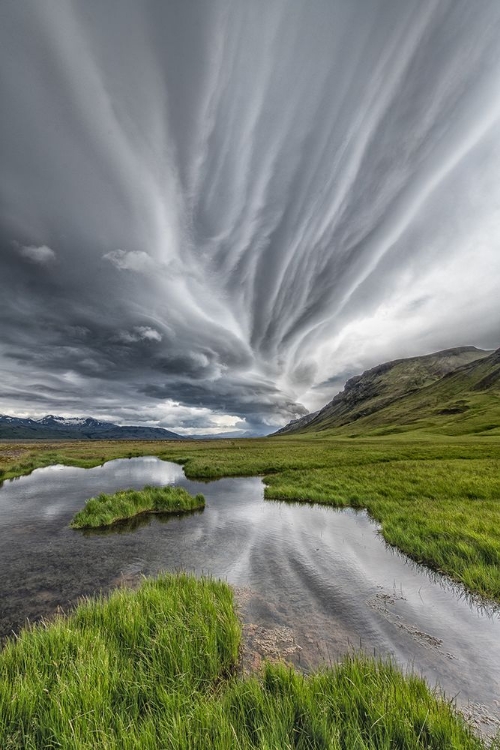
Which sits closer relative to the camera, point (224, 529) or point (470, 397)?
point (224, 529)

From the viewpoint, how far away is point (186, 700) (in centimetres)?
471

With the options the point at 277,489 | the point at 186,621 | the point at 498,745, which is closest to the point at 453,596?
the point at 498,745

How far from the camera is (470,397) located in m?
169

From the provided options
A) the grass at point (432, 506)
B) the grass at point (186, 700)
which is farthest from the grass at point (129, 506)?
the grass at point (186, 700)

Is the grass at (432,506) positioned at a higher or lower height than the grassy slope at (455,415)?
lower

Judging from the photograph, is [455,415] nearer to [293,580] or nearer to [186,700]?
[293,580]

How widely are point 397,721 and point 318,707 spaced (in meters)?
1.11

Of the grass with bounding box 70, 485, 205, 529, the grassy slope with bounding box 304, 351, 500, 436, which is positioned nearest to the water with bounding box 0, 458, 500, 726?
the grass with bounding box 70, 485, 205, 529

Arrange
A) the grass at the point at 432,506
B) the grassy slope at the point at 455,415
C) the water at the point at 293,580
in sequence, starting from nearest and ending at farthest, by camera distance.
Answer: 1. the water at the point at 293,580
2. the grass at the point at 432,506
3. the grassy slope at the point at 455,415

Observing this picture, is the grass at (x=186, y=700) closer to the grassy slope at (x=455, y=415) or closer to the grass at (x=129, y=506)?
the grass at (x=129, y=506)

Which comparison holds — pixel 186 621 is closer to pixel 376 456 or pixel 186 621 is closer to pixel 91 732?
pixel 91 732

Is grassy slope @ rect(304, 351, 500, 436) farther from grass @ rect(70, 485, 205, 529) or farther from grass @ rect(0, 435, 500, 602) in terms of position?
grass @ rect(70, 485, 205, 529)

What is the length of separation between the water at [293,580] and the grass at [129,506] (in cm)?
117

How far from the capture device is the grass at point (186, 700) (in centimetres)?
393
